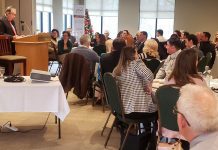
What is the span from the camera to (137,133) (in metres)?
3.52

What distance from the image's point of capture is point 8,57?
5.68 m

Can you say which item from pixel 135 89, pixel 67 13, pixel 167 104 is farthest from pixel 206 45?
pixel 67 13

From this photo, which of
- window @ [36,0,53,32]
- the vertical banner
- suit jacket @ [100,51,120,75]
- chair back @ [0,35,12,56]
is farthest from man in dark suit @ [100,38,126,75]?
window @ [36,0,53,32]

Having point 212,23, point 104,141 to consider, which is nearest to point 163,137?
point 104,141

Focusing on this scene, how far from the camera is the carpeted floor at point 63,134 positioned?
3.88m

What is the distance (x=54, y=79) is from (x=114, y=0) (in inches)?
428

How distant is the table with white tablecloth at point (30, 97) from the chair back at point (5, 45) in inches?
95.8

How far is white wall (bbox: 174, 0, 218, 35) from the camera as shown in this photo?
13148 millimetres

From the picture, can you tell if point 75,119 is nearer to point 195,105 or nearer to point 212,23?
point 195,105

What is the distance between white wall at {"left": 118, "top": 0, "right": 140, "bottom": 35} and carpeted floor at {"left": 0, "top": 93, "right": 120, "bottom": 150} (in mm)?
9161

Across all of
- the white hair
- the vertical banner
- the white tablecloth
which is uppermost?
the vertical banner

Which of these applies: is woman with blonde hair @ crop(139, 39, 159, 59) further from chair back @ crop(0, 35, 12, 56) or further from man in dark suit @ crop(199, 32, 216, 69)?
man in dark suit @ crop(199, 32, 216, 69)

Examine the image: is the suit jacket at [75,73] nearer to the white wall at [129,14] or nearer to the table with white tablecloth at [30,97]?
the table with white tablecloth at [30,97]

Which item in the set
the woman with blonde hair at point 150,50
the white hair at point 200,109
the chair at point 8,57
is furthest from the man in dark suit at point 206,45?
the white hair at point 200,109
